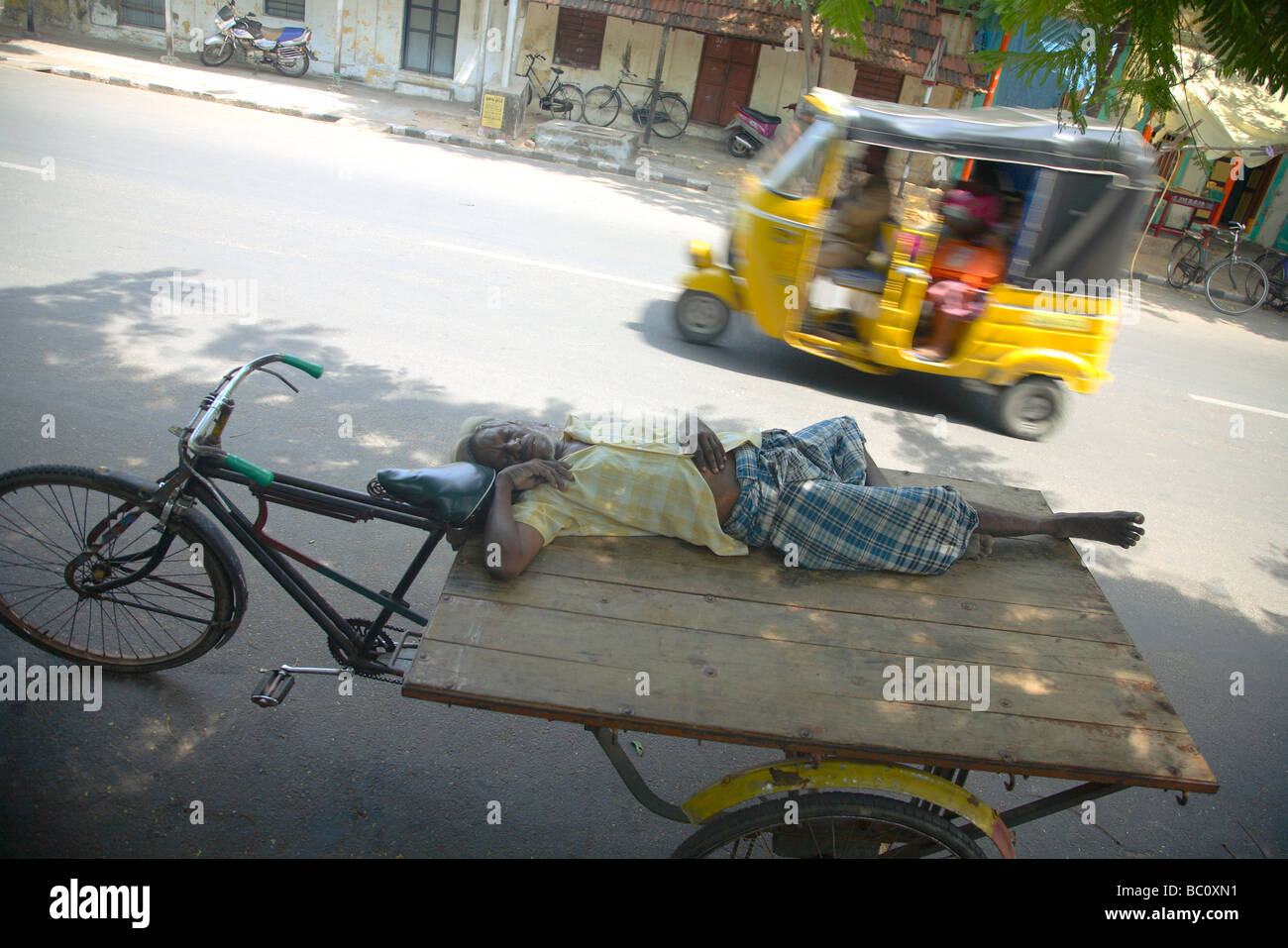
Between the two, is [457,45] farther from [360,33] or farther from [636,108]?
[636,108]

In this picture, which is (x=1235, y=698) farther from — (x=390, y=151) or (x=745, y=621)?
(x=390, y=151)

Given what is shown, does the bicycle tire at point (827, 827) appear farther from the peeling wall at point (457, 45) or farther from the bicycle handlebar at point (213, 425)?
the peeling wall at point (457, 45)

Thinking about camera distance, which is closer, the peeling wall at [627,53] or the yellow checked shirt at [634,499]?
the yellow checked shirt at [634,499]

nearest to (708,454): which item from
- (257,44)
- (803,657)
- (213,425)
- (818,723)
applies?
(803,657)

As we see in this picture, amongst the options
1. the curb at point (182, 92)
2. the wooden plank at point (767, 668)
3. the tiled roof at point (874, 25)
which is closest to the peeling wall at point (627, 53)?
the tiled roof at point (874, 25)

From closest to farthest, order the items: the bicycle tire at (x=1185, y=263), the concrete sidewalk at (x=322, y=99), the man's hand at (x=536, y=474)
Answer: the man's hand at (x=536, y=474), the bicycle tire at (x=1185, y=263), the concrete sidewalk at (x=322, y=99)

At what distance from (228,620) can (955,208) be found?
540 centimetres

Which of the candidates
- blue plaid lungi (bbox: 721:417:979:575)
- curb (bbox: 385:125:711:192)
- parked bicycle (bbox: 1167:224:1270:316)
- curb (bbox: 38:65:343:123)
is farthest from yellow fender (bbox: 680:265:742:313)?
curb (bbox: 38:65:343:123)

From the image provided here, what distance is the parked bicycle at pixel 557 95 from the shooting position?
18.2m

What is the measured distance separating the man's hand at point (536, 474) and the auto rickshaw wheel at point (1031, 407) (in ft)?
15.0

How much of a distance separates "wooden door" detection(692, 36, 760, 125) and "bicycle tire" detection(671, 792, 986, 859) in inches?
727

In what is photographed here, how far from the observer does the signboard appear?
1476cm

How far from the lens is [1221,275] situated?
12906 mm

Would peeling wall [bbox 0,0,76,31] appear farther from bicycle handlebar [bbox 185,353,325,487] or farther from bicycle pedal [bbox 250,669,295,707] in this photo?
bicycle pedal [bbox 250,669,295,707]
